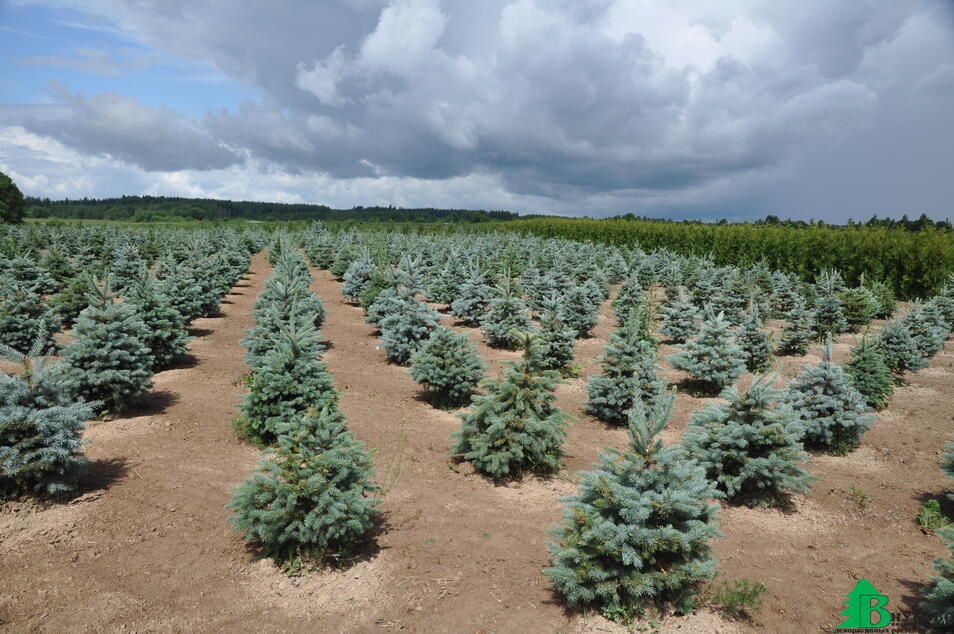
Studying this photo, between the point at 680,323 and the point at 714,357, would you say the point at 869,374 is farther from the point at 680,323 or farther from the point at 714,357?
the point at 680,323

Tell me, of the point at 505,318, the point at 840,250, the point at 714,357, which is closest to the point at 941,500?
the point at 714,357

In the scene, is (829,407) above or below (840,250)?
below

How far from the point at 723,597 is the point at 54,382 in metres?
7.83

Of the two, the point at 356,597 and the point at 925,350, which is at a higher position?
the point at 925,350

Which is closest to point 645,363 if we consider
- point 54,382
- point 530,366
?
point 530,366

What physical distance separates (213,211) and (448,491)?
146 m

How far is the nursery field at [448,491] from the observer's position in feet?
15.1

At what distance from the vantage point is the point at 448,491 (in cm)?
713

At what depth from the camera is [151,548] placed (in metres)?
5.45

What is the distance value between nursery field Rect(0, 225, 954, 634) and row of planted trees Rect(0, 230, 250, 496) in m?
0.06

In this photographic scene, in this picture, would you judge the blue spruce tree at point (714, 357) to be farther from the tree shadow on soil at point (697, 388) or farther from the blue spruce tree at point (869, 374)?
the blue spruce tree at point (869, 374)

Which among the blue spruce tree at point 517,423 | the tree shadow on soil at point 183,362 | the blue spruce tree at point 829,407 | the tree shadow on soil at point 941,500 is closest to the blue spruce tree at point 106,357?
the tree shadow on soil at point 183,362

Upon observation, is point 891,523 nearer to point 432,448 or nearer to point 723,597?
point 723,597

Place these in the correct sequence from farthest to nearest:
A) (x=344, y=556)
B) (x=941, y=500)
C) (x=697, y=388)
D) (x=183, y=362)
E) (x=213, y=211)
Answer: (x=213, y=211)
(x=183, y=362)
(x=697, y=388)
(x=941, y=500)
(x=344, y=556)
